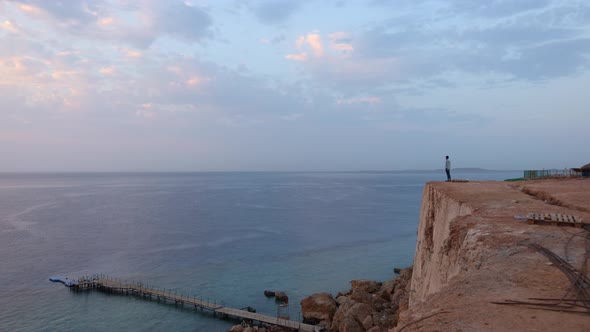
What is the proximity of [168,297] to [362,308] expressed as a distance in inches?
649

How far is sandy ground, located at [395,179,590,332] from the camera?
482cm

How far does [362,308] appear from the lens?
2289 cm

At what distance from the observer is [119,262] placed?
4144cm

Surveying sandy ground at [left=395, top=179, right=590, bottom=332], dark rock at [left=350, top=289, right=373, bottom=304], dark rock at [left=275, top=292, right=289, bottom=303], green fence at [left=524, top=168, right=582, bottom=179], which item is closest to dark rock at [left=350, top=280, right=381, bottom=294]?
dark rock at [left=350, top=289, right=373, bottom=304]

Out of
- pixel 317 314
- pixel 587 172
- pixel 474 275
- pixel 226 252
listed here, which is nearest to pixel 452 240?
pixel 474 275

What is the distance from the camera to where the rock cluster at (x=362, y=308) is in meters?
21.7

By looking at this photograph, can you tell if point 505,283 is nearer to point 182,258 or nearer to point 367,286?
point 367,286

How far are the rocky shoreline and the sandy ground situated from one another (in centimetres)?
1284

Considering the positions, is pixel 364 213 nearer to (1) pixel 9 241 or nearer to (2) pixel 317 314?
(2) pixel 317 314

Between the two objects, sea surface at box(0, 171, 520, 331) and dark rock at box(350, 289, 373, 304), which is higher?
dark rock at box(350, 289, 373, 304)

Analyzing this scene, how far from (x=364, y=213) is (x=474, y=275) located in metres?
69.4

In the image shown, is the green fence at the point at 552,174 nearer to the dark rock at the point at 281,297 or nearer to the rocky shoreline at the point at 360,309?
the rocky shoreline at the point at 360,309

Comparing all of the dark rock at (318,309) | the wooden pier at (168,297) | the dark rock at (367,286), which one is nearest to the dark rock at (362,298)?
the dark rock at (318,309)

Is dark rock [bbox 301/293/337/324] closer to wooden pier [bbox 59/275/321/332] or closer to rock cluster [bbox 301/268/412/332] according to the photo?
rock cluster [bbox 301/268/412/332]
